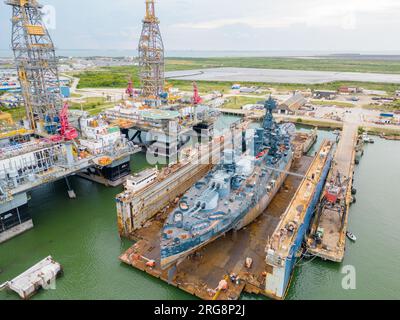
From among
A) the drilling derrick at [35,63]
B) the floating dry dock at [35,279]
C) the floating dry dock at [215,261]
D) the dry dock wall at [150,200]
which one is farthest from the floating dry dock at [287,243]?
the drilling derrick at [35,63]

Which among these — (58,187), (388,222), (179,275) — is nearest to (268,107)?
(388,222)

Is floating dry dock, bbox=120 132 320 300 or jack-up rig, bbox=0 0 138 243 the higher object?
jack-up rig, bbox=0 0 138 243

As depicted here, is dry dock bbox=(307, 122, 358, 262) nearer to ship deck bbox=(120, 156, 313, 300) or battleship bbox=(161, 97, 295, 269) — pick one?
ship deck bbox=(120, 156, 313, 300)

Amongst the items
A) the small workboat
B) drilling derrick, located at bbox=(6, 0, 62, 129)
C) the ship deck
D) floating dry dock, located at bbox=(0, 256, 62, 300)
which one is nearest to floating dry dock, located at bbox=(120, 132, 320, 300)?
the ship deck

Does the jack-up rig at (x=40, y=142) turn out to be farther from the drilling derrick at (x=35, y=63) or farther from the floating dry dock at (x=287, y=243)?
the floating dry dock at (x=287, y=243)

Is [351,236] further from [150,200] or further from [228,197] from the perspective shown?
[150,200]

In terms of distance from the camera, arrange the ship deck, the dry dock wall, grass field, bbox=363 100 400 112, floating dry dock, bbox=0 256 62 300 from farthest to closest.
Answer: grass field, bbox=363 100 400 112 → the dry dock wall → the ship deck → floating dry dock, bbox=0 256 62 300

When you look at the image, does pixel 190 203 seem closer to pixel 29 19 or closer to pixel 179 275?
pixel 179 275

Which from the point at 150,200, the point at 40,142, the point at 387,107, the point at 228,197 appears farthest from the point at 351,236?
the point at 387,107
